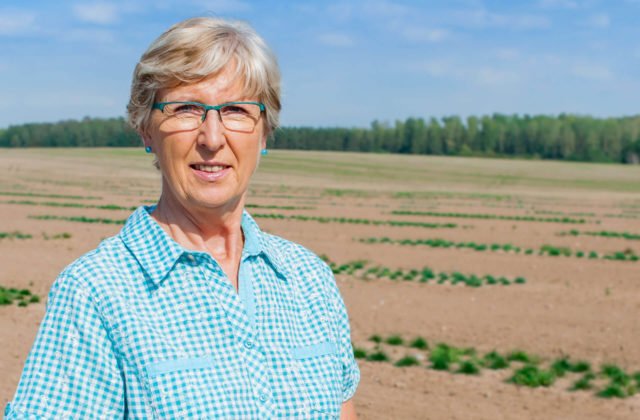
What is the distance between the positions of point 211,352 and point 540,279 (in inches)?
587

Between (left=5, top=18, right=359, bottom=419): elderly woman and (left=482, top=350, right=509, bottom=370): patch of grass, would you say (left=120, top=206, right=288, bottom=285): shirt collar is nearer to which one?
(left=5, top=18, right=359, bottom=419): elderly woman

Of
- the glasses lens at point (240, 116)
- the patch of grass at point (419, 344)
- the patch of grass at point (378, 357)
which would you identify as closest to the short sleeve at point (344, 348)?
the glasses lens at point (240, 116)

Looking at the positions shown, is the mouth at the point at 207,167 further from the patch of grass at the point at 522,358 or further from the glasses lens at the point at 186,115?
the patch of grass at the point at 522,358

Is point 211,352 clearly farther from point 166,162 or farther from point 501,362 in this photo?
point 501,362

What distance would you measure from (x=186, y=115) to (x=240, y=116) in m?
0.17

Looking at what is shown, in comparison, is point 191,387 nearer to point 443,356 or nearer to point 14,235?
point 443,356

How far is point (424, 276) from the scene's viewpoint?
53.5ft

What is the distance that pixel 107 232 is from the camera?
23531 millimetres

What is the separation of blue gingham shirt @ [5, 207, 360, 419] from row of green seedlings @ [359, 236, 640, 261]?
1883 cm

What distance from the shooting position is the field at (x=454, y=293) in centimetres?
898

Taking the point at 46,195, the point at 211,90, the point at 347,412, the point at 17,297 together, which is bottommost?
the point at 46,195

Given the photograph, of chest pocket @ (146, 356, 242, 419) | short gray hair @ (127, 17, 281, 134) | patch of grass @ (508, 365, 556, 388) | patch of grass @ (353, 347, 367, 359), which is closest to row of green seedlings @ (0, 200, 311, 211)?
patch of grass @ (353, 347, 367, 359)

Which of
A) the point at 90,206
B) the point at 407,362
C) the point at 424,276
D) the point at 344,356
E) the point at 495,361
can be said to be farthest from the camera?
the point at 90,206

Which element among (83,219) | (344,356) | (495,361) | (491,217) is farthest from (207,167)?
(491,217)
